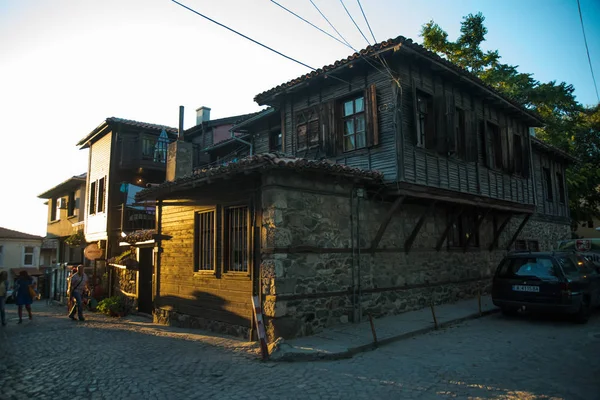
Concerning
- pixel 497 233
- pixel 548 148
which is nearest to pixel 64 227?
pixel 497 233

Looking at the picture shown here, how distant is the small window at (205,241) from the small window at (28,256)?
30.0 m

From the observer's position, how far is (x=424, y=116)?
11.0m

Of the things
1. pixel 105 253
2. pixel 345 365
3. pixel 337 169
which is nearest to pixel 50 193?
pixel 105 253

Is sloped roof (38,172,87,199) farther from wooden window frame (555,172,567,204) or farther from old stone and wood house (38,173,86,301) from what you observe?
wooden window frame (555,172,567,204)

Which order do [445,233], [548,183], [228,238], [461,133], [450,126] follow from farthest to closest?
[548,183], [461,133], [445,233], [450,126], [228,238]

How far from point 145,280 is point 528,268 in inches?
457

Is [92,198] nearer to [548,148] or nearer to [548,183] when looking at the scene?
[548,148]

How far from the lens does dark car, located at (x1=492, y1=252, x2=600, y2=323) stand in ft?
29.0

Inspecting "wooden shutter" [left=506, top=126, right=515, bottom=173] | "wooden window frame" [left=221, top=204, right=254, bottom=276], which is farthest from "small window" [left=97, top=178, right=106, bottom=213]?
"wooden shutter" [left=506, top=126, right=515, bottom=173]

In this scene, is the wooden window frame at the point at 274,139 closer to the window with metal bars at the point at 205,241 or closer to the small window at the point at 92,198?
the window with metal bars at the point at 205,241

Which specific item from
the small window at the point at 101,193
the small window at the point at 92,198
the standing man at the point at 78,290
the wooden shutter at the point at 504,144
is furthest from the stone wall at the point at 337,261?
the small window at the point at 92,198

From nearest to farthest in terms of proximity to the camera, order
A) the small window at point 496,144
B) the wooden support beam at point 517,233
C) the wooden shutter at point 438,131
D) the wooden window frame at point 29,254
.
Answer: the wooden shutter at point 438,131, the small window at point 496,144, the wooden support beam at point 517,233, the wooden window frame at point 29,254

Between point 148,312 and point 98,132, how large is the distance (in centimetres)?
1180

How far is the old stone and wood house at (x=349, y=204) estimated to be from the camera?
8.16m
